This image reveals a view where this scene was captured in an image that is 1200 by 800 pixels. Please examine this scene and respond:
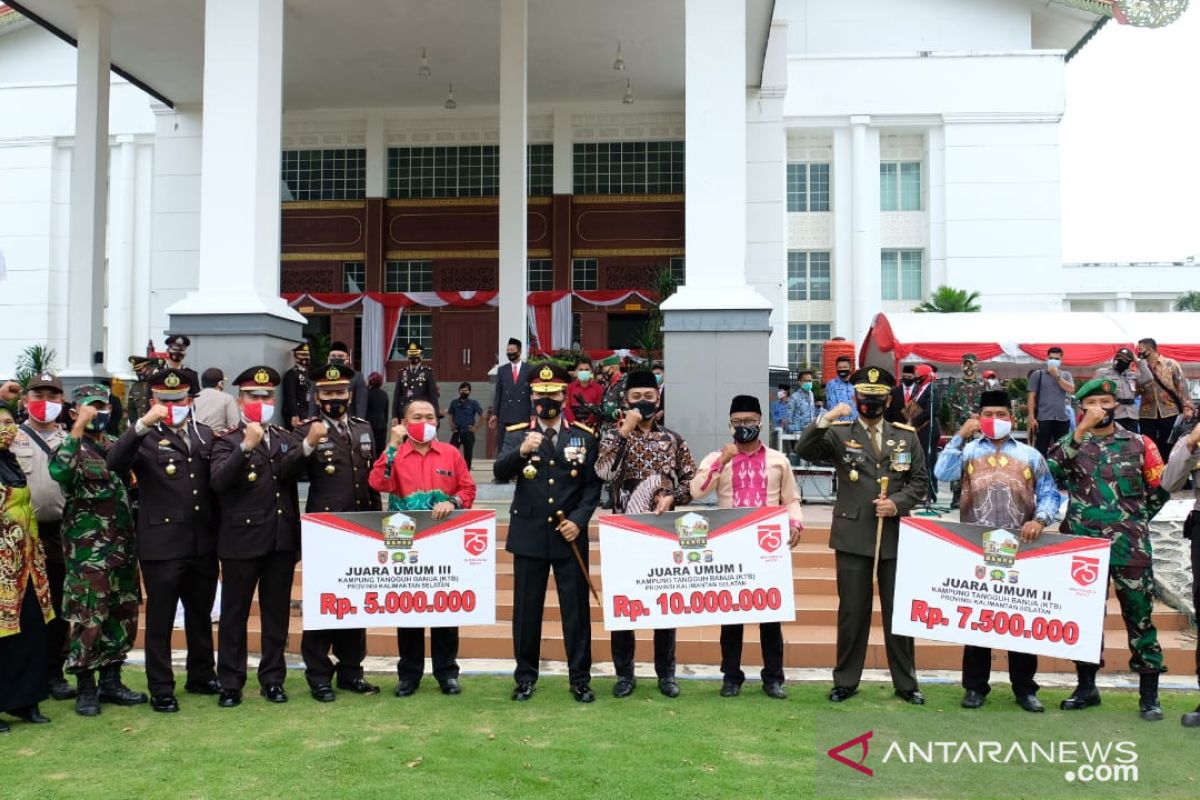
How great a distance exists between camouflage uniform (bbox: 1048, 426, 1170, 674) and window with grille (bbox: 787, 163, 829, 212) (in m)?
22.8

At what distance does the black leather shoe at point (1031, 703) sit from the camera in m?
5.67

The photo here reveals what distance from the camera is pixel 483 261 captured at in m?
20.2

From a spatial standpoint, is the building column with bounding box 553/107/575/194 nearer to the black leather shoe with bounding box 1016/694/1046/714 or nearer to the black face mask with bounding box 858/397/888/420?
the black face mask with bounding box 858/397/888/420

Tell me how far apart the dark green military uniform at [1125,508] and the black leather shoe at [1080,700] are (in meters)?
0.28

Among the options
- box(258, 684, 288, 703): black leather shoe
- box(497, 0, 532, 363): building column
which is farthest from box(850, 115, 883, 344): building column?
box(258, 684, 288, 703): black leather shoe

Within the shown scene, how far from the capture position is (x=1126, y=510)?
226 inches

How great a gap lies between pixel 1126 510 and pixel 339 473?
187 inches

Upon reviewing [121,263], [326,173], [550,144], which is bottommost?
[121,263]

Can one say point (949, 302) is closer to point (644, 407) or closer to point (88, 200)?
point (88, 200)

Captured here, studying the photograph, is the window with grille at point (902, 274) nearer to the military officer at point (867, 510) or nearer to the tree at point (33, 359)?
the tree at point (33, 359)

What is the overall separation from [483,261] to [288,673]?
1440cm

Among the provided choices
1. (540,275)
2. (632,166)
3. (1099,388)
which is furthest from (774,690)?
(632,166)

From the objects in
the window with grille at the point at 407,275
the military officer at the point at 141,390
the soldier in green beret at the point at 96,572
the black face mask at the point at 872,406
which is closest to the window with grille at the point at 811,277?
the window with grille at the point at 407,275

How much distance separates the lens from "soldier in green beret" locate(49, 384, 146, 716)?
18.3 ft
